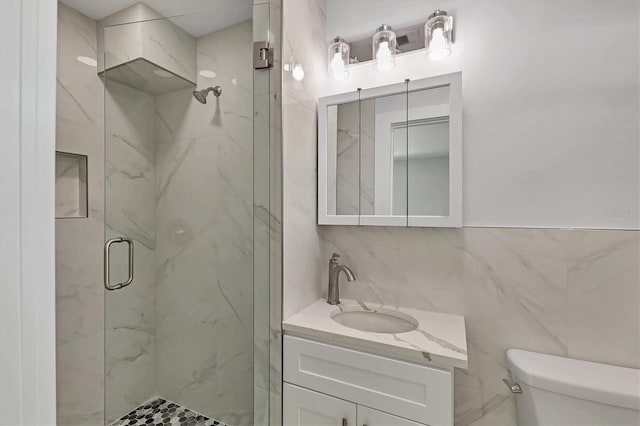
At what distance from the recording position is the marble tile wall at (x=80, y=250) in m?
1.37

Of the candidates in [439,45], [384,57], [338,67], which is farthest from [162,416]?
[439,45]

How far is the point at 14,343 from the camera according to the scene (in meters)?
0.28

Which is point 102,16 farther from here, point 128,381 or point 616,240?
point 616,240

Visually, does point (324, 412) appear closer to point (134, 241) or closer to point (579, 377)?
point (579, 377)

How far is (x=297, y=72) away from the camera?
131 centimetres

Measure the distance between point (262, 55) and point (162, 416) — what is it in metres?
1.70

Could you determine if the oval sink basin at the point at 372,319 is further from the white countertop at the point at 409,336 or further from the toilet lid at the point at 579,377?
the toilet lid at the point at 579,377

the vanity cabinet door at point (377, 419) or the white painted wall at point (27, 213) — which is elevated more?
the white painted wall at point (27, 213)

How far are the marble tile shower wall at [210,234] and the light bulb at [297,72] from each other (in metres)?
0.18

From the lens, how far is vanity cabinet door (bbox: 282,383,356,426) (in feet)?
3.52

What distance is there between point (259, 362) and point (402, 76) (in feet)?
4.71

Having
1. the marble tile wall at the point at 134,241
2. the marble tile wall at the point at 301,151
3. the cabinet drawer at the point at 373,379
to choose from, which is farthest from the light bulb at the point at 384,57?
the cabinet drawer at the point at 373,379

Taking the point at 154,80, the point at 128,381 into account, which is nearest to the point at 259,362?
the point at 128,381

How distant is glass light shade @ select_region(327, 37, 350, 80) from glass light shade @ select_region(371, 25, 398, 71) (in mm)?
164
